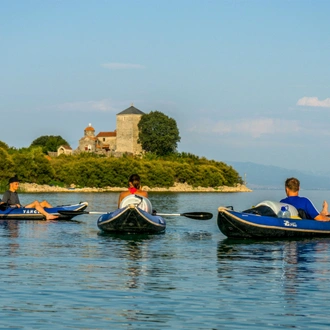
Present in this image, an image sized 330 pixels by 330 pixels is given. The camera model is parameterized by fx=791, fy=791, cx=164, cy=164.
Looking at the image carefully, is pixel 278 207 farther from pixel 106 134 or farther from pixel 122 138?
pixel 106 134

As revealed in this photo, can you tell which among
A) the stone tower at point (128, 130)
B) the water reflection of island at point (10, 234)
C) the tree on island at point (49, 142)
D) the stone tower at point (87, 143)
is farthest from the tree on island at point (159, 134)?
the water reflection of island at point (10, 234)

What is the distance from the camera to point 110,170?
10025 cm

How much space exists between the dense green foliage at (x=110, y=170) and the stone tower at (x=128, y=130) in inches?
676

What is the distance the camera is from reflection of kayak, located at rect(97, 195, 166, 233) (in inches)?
772

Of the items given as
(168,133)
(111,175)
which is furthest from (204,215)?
(168,133)

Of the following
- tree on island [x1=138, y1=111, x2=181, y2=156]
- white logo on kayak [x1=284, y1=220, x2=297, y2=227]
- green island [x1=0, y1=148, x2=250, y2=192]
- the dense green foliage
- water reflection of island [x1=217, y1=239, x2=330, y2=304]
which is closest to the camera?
water reflection of island [x1=217, y1=239, x2=330, y2=304]

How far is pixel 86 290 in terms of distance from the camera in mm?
11469

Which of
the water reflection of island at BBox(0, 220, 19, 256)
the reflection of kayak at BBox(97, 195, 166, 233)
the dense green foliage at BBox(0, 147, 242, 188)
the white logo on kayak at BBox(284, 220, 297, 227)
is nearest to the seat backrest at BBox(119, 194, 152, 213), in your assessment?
the reflection of kayak at BBox(97, 195, 166, 233)

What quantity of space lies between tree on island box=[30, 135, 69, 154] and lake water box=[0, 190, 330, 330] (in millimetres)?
126937

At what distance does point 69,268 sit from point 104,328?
467 centimetres

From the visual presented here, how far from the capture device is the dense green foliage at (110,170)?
8525 centimetres

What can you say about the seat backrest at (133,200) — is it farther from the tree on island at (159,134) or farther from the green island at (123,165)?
the tree on island at (159,134)

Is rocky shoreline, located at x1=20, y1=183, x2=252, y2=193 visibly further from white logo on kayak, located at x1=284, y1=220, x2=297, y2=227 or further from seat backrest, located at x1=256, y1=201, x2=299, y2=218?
white logo on kayak, located at x1=284, y1=220, x2=297, y2=227

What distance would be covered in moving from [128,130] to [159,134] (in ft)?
54.9
